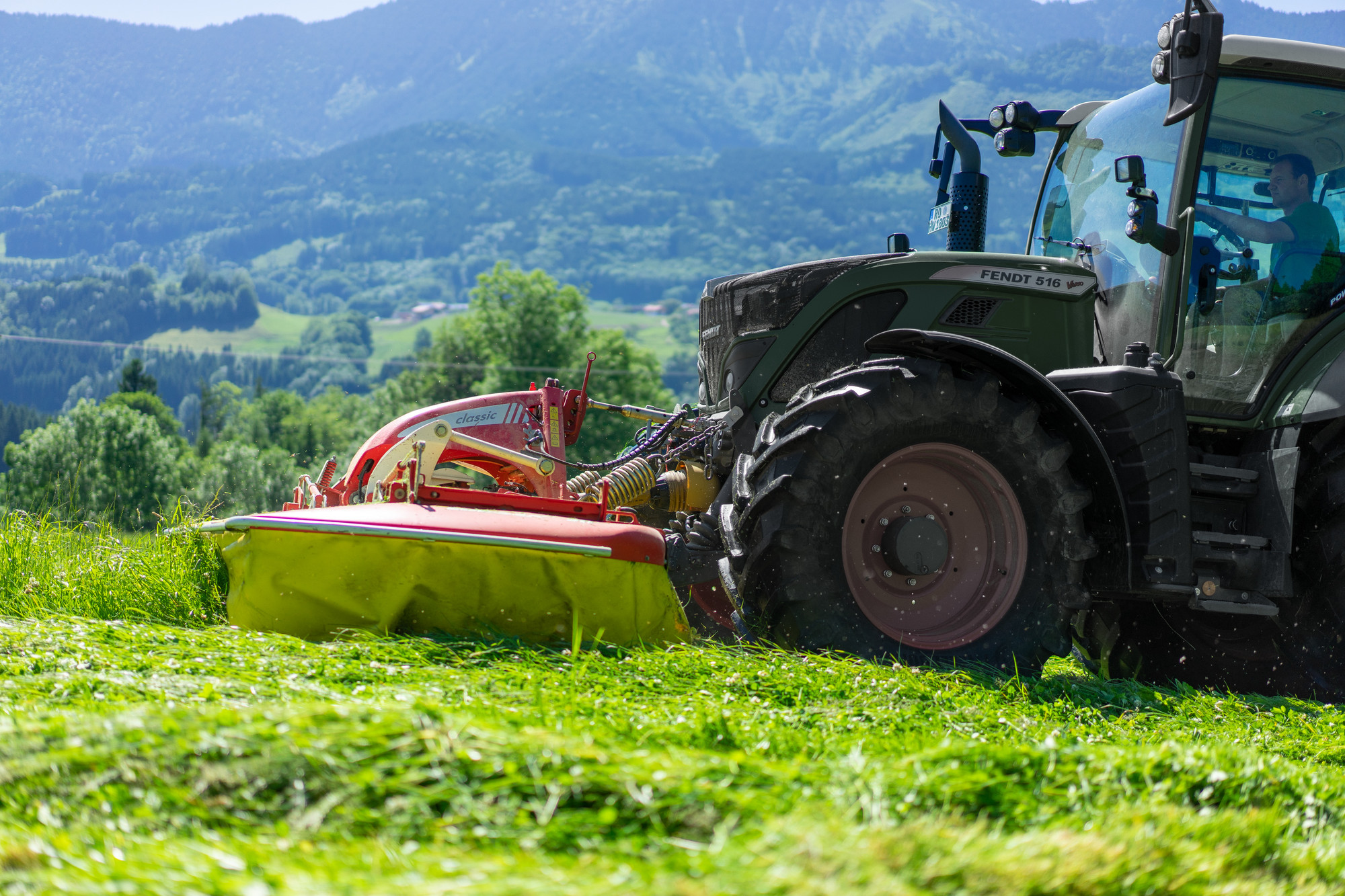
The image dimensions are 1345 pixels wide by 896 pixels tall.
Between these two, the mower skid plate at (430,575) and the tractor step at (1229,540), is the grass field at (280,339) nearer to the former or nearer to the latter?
the tractor step at (1229,540)

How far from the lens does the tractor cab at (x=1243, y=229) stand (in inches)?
201

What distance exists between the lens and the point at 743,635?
4.17 metres

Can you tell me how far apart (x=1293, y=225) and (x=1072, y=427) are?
1913mm

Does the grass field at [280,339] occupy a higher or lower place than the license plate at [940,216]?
higher

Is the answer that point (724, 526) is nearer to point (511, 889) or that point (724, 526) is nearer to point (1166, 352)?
point (1166, 352)

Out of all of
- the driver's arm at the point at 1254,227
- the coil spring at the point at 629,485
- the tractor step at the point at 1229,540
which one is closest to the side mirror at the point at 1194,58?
the driver's arm at the point at 1254,227

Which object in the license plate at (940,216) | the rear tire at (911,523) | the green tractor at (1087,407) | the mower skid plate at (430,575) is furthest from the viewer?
the license plate at (940,216)

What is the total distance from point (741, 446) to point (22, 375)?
514 ft

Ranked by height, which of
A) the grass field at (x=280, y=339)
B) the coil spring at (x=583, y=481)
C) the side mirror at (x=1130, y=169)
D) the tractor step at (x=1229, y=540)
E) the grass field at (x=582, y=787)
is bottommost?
the grass field at (x=582, y=787)

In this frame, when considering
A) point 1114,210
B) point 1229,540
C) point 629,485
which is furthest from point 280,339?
point 1229,540

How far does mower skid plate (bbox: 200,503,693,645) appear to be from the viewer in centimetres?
386

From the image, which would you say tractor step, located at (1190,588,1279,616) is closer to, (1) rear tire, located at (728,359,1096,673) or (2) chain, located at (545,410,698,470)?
(1) rear tire, located at (728,359,1096,673)

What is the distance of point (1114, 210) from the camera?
5.31 metres

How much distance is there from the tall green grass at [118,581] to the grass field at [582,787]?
103 cm
